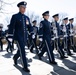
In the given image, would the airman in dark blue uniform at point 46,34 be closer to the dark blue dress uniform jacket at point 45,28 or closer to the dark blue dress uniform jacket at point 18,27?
the dark blue dress uniform jacket at point 45,28

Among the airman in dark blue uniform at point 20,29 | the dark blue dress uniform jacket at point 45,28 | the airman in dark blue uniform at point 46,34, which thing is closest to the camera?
the airman in dark blue uniform at point 20,29

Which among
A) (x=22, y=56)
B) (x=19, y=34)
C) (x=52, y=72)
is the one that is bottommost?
(x=52, y=72)

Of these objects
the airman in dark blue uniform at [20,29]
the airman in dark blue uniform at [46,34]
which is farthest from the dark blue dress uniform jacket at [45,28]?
the airman in dark blue uniform at [20,29]

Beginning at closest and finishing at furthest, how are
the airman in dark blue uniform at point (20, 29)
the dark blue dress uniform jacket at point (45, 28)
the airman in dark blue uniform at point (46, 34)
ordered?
the airman in dark blue uniform at point (20, 29), the airman in dark blue uniform at point (46, 34), the dark blue dress uniform jacket at point (45, 28)

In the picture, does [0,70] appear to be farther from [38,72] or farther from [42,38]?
[42,38]

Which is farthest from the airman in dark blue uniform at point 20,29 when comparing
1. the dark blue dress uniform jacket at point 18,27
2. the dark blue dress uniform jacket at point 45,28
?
the dark blue dress uniform jacket at point 45,28

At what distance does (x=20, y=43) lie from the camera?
24.2 feet

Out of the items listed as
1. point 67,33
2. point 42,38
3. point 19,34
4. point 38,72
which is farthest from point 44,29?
point 67,33

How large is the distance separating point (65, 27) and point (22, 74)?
5218 millimetres

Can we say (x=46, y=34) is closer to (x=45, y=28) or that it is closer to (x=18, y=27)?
(x=45, y=28)

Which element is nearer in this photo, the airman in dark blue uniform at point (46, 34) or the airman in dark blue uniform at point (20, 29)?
the airman in dark blue uniform at point (20, 29)

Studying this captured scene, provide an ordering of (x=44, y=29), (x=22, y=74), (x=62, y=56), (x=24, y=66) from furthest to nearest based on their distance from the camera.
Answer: (x=62, y=56) → (x=44, y=29) → (x=24, y=66) → (x=22, y=74)

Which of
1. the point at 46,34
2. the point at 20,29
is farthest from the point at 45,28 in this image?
the point at 20,29

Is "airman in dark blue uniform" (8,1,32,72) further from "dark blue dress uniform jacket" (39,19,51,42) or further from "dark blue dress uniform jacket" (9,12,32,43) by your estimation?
"dark blue dress uniform jacket" (39,19,51,42)
